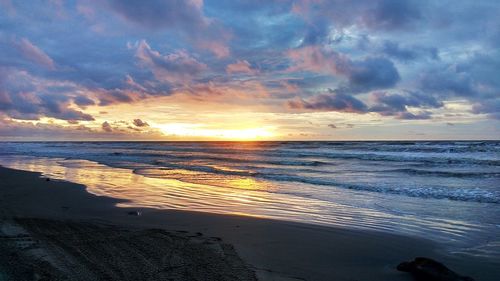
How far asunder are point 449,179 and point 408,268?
16657 millimetres

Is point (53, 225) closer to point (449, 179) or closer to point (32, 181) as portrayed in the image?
point (32, 181)

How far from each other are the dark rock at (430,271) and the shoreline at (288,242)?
0.52ft

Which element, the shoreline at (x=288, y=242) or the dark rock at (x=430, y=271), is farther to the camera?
the shoreline at (x=288, y=242)

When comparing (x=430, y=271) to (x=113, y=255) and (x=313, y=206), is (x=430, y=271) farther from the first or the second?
(x=313, y=206)

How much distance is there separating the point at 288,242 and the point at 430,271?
9.00ft

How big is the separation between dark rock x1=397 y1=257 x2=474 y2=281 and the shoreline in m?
0.16

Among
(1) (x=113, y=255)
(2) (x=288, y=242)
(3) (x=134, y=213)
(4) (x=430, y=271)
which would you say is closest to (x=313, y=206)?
(2) (x=288, y=242)

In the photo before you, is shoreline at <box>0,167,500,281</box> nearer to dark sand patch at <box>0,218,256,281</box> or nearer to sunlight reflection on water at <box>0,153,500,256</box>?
dark sand patch at <box>0,218,256,281</box>

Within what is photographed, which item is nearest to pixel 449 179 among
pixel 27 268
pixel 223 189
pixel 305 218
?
pixel 223 189

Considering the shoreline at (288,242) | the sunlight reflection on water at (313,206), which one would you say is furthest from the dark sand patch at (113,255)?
the sunlight reflection on water at (313,206)

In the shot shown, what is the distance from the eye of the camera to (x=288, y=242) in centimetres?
743

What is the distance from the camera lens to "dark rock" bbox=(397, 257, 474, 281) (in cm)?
508

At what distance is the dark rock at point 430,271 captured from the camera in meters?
5.08

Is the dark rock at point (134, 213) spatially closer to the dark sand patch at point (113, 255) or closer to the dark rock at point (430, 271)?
the dark sand patch at point (113, 255)
